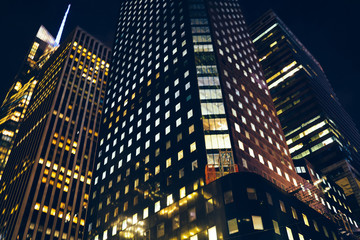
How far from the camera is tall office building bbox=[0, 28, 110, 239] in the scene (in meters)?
86.6

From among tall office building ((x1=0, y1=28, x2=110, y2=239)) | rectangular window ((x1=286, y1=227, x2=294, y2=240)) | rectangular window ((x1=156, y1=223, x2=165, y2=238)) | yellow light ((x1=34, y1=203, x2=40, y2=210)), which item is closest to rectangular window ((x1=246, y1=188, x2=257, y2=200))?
rectangular window ((x1=286, y1=227, x2=294, y2=240))

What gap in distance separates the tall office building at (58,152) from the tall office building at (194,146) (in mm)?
27425

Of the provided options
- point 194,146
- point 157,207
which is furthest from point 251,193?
point 157,207

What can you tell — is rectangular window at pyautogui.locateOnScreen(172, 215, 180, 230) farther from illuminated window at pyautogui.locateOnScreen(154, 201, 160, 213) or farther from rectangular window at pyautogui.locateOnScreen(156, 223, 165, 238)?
illuminated window at pyautogui.locateOnScreen(154, 201, 160, 213)

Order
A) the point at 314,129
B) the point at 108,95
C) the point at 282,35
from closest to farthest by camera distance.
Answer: the point at 108,95
the point at 314,129
the point at 282,35

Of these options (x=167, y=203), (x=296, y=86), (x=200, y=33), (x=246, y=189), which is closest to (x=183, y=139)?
(x=167, y=203)

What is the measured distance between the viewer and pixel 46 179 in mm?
93438

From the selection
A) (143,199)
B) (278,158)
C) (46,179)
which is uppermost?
(46,179)

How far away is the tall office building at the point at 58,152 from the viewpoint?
284ft

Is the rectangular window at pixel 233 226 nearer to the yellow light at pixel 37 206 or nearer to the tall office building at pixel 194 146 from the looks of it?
the tall office building at pixel 194 146

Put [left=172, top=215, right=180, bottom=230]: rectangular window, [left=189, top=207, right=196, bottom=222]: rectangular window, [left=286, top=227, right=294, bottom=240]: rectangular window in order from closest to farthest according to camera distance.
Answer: [left=286, top=227, right=294, bottom=240]: rectangular window, [left=189, top=207, right=196, bottom=222]: rectangular window, [left=172, top=215, right=180, bottom=230]: rectangular window

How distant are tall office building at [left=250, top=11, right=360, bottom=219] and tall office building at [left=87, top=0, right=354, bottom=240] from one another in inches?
822

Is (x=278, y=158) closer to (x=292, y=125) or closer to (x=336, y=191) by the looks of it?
(x=336, y=191)

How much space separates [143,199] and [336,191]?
1949 inches
